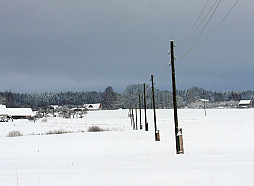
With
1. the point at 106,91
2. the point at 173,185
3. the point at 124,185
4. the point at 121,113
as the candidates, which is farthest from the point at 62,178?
the point at 106,91

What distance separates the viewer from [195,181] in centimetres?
598

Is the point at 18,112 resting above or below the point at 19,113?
above

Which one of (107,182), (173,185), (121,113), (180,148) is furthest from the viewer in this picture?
(121,113)

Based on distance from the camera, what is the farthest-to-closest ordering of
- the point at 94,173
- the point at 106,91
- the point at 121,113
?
the point at 106,91 → the point at 121,113 → the point at 94,173

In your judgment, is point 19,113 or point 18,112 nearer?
point 19,113

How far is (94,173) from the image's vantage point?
725 centimetres

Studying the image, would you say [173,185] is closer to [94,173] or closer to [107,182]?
[107,182]

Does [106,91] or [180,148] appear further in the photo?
[106,91]

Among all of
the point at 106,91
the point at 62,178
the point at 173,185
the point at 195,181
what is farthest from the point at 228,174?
the point at 106,91

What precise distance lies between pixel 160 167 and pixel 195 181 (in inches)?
78.4

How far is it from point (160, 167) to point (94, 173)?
1836mm

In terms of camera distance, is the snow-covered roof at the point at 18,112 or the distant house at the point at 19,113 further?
the distant house at the point at 19,113

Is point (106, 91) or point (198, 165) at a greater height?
point (106, 91)

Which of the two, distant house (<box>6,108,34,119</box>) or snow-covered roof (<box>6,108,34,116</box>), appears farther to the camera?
distant house (<box>6,108,34,119</box>)
